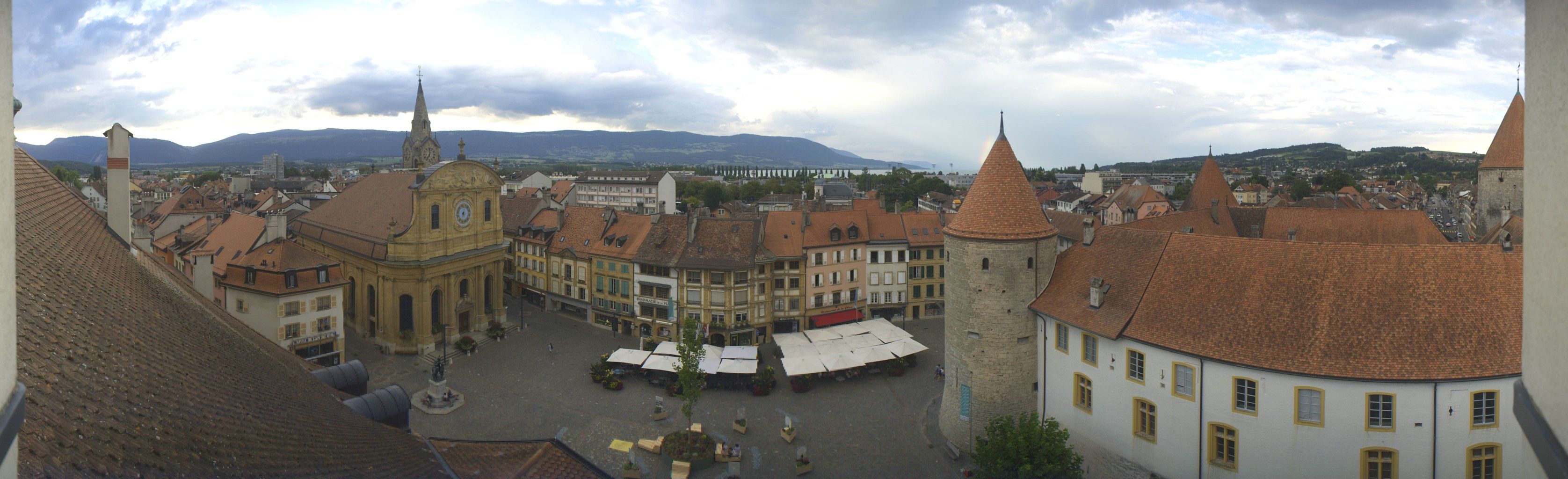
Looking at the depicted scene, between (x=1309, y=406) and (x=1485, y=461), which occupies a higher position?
(x=1309, y=406)

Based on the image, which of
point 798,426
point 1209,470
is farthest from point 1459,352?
point 798,426

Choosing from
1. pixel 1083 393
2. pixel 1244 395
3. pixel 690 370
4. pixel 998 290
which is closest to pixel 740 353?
pixel 690 370

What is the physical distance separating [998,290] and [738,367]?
574 inches

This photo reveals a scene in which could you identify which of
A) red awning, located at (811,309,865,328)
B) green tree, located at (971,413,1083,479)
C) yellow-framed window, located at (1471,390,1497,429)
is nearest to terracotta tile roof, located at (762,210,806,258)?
red awning, located at (811,309,865,328)

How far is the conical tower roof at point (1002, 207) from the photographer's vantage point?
28.5m

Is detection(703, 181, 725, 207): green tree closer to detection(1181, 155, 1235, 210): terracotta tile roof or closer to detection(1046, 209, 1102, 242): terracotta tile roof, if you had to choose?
detection(1046, 209, 1102, 242): terracotta tile roof

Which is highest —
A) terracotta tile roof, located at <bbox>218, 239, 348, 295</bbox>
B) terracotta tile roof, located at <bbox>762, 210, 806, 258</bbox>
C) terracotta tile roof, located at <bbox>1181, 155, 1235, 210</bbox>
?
terracotta tile roof, located at <bbox>1181, 155, 1235, 210</bbox>

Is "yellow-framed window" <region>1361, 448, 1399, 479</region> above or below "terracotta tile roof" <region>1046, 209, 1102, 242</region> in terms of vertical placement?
below

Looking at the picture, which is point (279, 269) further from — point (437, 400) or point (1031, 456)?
point (1031, 456)

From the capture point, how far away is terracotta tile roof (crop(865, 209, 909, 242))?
5231 centimetres

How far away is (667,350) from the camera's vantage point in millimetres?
39625

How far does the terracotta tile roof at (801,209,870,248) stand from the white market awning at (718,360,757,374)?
1228 cm

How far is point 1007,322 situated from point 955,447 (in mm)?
5480

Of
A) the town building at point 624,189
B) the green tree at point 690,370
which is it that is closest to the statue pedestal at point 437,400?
the green tree at point 690,370
